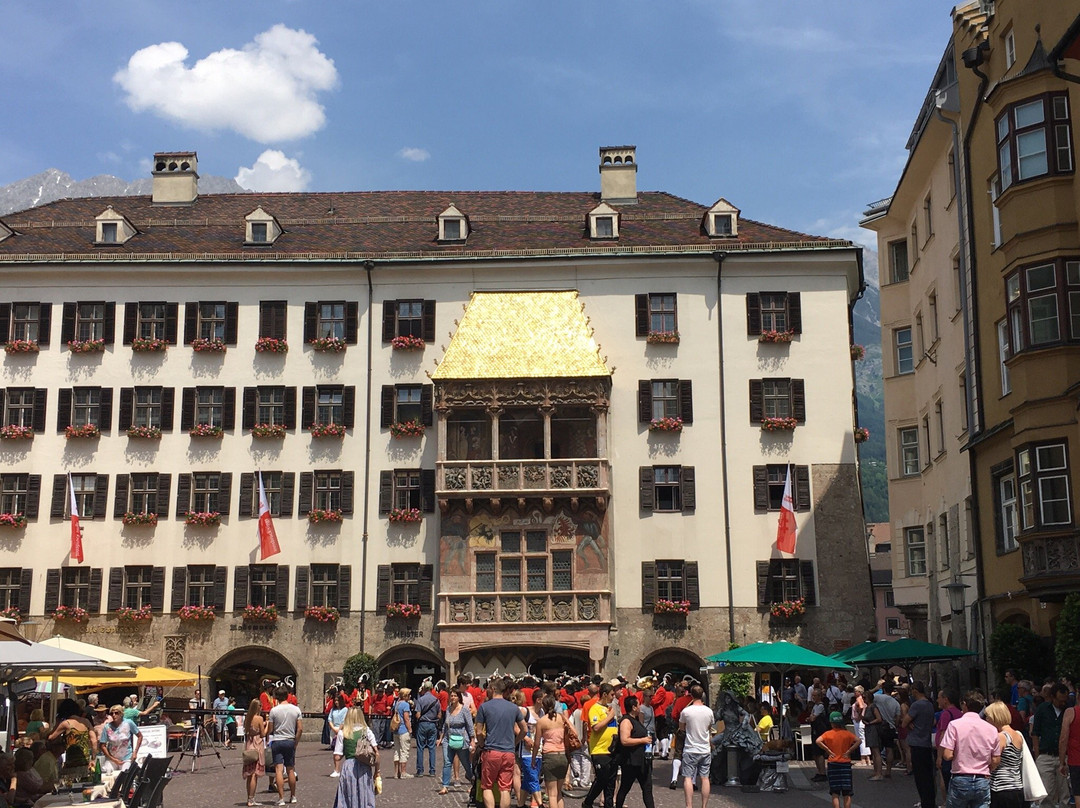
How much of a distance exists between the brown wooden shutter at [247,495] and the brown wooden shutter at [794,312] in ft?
63.0

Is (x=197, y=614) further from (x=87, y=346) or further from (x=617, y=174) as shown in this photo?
(x=617, y=174)

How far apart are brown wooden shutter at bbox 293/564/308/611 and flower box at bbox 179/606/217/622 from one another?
9.17 ft

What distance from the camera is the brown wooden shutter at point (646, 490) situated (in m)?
43.4

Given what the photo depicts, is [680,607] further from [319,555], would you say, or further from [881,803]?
[881,803]

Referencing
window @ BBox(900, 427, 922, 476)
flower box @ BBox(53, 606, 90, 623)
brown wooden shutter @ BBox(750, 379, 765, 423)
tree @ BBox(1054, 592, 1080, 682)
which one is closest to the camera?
tree @ BBox(1054, 592, 1080, 682)

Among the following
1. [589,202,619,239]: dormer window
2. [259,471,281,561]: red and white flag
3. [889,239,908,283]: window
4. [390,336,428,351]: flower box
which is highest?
[589,202,619,239]: dormer window

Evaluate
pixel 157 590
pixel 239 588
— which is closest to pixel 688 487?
pixel 239 588

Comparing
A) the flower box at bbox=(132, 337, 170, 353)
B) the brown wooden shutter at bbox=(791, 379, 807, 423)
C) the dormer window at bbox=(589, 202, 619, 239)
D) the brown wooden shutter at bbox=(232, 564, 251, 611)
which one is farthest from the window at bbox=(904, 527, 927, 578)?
the flower box at bbox=(132, 337, 170, 353)

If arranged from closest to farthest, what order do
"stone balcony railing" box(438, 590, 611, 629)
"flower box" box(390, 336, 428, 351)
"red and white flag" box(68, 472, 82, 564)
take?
"stone balcony railing" box(438, 590, 611, 629), "red and white flag" box(68, 472, 82, 564), "flower box" box(390, 336, 428, 351)

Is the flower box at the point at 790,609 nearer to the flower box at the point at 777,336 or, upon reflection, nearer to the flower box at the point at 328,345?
the flower box at the point at 777,336

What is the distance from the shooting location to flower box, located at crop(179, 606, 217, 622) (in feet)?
141

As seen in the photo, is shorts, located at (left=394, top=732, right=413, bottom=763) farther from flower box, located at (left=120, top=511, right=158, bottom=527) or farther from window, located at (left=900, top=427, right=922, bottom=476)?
window, located at (left=900, top=427, right=922, bottom=476)

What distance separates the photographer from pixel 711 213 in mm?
46625

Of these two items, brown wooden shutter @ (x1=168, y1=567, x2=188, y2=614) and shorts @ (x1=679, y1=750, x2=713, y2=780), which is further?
brown wooden shutter @ (x1=168, y1=567, x2=188, y2=614)
